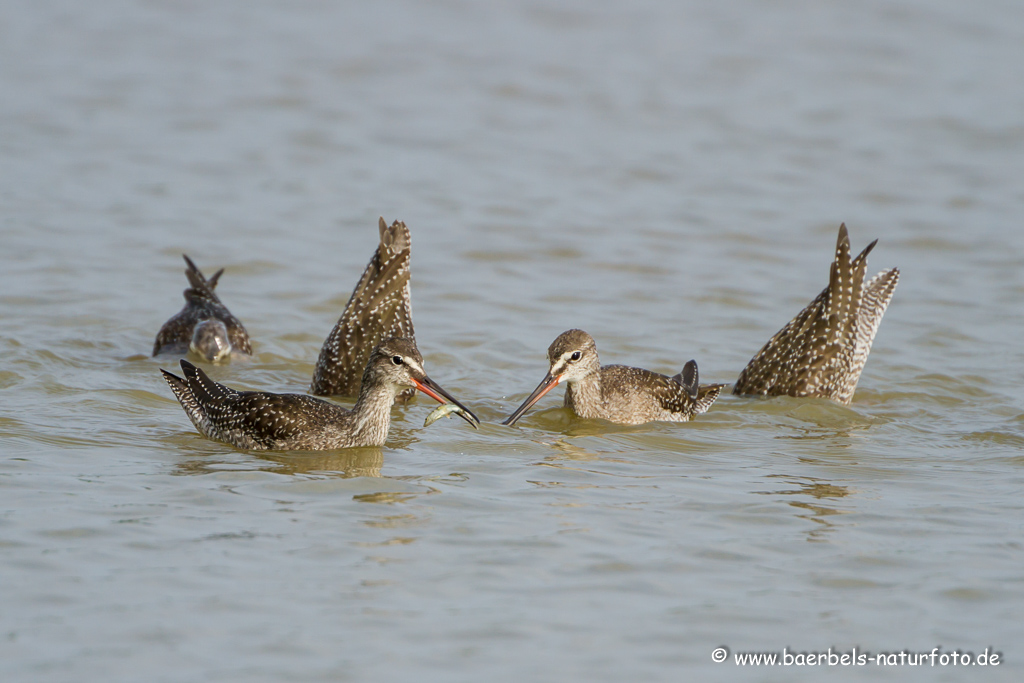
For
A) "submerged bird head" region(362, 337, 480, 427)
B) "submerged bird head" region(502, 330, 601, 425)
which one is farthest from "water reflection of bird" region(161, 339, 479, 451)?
"submerged bird head" region(502, 330, 601, 425)

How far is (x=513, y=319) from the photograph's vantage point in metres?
11.2

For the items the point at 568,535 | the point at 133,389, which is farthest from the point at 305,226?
the point at 568,535

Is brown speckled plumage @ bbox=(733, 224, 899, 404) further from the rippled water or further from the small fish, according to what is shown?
the small fish

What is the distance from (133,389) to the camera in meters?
8.82

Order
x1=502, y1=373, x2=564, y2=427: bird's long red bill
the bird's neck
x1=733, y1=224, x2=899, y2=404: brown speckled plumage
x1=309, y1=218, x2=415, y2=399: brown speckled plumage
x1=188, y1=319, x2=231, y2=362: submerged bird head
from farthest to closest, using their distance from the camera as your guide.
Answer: x1=188, y1=319, x2=231, y2=362: submerged bird head < x1=309, y1=218, x2=415, y2=399: brown speckled plumage < x1=733, y1=224, x2=899, y2=404: brown speckled plumage < x1=502, y1=373, x2=564, y2=427: bird's long red bill < the bird's neck

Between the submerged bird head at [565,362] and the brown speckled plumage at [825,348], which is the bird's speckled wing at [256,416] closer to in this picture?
the submerged bird head at [565,362]

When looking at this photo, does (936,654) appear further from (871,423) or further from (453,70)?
(453,70)

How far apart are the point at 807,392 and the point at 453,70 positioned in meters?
11.0

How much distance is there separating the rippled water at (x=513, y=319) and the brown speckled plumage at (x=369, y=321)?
1.60ft

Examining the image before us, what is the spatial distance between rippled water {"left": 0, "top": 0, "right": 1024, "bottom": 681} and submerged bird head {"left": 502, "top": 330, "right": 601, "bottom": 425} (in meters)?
0.25

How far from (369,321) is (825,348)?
11.2ft

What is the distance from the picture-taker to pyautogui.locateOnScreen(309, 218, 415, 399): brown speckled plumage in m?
9.45

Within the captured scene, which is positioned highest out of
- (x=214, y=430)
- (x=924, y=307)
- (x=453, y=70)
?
(x=453, y=70)

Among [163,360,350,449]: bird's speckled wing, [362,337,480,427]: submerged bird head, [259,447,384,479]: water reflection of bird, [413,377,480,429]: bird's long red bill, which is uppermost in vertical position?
[362,337,480,427]: submerged bird head
